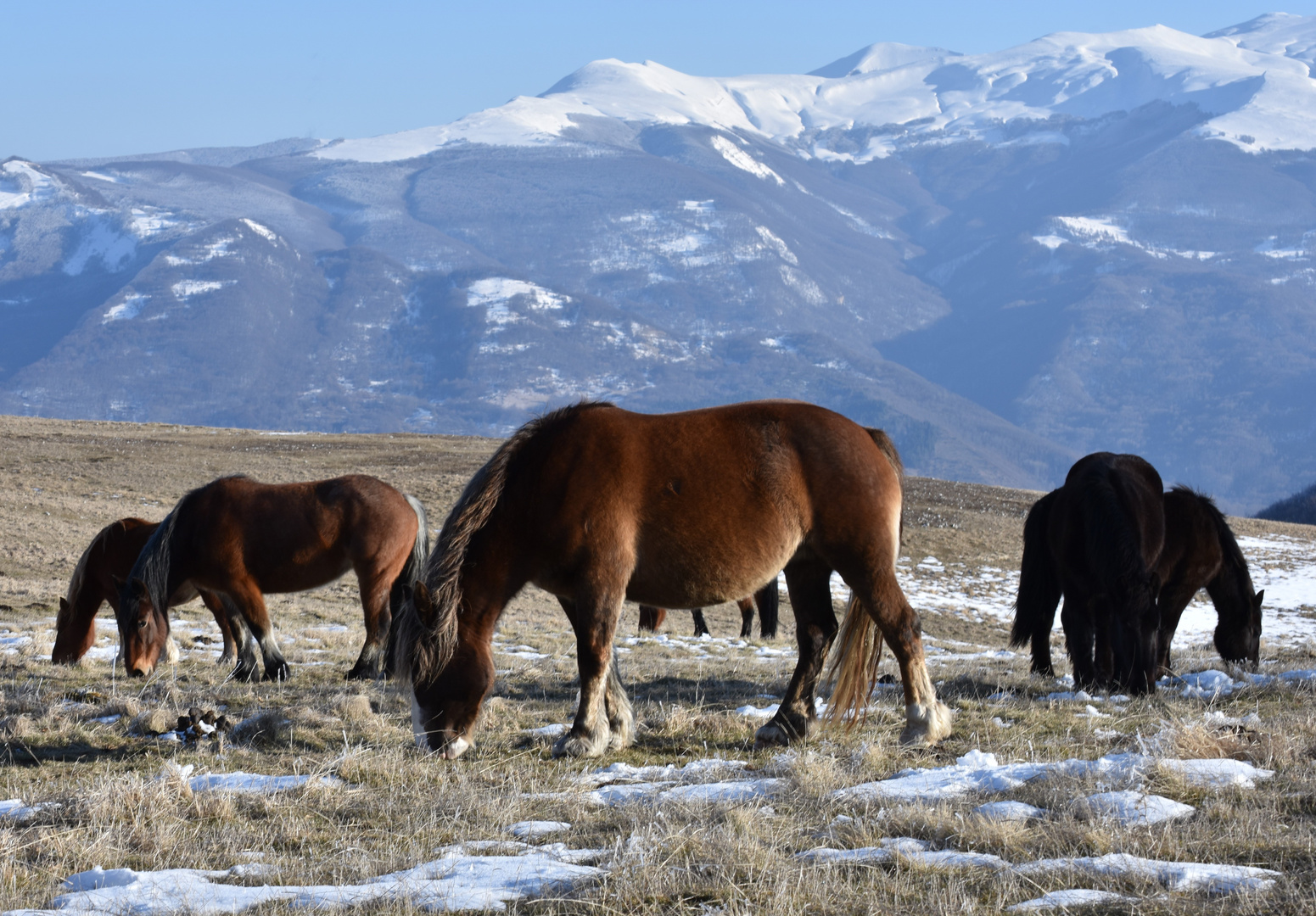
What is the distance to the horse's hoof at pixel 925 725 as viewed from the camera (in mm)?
6711

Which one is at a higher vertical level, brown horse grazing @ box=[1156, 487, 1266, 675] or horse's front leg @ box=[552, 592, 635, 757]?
brown horse grazing @ box=[1156, 487, 1266, 675]

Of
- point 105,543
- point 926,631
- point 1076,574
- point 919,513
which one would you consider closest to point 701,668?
point 1076,574

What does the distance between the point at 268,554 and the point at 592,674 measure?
211 inches

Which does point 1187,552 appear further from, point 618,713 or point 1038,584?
point 618,713

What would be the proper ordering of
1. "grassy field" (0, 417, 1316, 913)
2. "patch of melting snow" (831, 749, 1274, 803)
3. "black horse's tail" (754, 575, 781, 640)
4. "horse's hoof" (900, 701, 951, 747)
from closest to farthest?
"grassy field" (0, 417, 1316, 913) < "patch of melting snow" (831, 749, 1274, 803) < "horse's hoof" (900, 701, 951, 747) < "black horse's tail" (754, 575, 781, 640)

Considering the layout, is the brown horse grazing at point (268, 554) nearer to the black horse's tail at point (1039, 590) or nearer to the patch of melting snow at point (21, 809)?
the patch of melting snow at point (21, 809)

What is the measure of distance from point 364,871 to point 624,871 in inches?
38.8

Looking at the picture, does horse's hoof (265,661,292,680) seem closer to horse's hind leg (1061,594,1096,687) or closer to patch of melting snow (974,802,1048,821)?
horse's hind leg (1061,594,1096,687)

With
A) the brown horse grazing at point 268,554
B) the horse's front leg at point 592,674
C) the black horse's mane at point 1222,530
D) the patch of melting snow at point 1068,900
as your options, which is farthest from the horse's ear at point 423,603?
the black horse's mane at point 1222,530

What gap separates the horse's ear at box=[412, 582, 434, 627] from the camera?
6.51 m

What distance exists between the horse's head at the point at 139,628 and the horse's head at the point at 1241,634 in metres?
10.7

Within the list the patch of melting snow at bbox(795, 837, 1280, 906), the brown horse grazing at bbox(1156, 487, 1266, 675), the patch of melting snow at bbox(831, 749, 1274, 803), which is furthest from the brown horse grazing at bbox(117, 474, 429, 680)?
the brown horse grazing at bbox(1156, 487, 1266, 675)

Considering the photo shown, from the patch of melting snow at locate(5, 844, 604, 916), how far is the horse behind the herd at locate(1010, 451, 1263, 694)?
6.23 m

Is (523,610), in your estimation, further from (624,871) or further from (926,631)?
(624,871)
